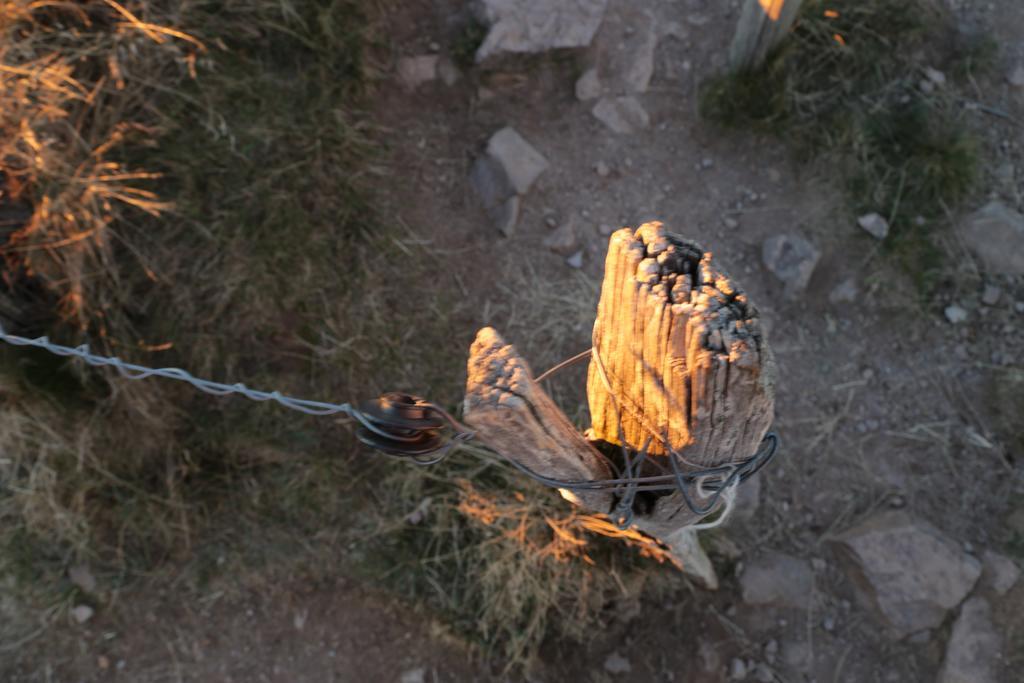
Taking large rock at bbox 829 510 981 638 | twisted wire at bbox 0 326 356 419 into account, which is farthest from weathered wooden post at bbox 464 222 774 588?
large rock at bbox 829 510 981 638

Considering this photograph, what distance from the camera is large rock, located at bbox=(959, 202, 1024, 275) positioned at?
3.18 metres

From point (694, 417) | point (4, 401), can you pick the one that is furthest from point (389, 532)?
point (694, 417)

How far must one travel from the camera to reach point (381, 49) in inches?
138

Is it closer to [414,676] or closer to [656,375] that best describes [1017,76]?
[656,375]

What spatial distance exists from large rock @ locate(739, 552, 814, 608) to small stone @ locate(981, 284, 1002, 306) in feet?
4.33

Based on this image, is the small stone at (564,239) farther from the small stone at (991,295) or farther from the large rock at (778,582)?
the small stone at (991,295)

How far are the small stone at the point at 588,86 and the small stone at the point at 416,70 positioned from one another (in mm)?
673

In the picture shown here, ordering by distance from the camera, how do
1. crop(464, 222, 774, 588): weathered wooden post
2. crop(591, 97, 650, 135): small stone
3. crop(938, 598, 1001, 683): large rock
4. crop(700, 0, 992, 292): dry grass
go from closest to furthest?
crop(464, 222, 774, 588): weathered wooden post → crop(938, 598, 1001, 683): large rock → crop(700, 0, 992, 292): dry grass → crop(591, 97, 650, 135): small stone

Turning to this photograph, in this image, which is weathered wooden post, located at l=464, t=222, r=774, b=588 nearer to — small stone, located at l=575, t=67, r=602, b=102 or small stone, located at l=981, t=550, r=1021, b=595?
small stone, located at l=981, t=550, r=1021, b=595

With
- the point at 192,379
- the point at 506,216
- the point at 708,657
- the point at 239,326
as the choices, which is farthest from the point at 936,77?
the point at 192,379

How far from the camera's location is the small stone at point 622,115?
3.53 m

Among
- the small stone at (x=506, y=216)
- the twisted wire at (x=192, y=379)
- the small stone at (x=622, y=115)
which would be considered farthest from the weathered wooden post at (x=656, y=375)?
the small stone at (x=622, y=115)

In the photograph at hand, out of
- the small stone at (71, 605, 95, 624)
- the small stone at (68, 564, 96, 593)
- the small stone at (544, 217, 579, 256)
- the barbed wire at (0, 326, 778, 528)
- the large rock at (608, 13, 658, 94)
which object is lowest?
the small stone at (71, 605, 95, 624)

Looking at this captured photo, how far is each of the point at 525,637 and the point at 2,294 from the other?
7.83 ft
